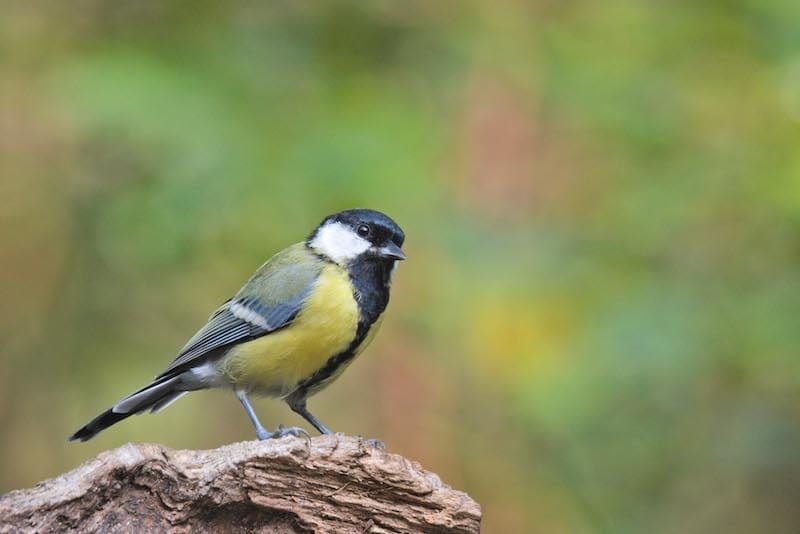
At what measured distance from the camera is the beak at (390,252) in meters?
3.42

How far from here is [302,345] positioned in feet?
10.6

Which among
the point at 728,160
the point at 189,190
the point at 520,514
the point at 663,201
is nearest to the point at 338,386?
the point at 520,514

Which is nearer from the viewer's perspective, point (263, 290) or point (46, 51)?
point (263, 290)

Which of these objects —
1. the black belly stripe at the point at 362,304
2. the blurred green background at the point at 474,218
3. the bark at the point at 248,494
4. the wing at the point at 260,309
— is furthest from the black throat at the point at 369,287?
the bark at the point at 248,494

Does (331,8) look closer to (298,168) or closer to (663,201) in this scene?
(298,168)

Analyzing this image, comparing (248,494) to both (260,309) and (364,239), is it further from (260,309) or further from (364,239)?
(364,239)

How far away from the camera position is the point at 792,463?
15.4ft

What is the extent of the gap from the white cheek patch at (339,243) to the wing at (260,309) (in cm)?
6

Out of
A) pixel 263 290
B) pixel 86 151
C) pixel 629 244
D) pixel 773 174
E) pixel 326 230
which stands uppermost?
pixel 773 174

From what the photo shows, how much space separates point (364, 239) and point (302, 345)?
0.47 meters

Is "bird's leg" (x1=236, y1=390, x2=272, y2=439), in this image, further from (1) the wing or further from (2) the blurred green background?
(2) the blurred green background

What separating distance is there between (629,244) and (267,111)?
1660mm

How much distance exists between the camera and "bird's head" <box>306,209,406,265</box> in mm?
3451

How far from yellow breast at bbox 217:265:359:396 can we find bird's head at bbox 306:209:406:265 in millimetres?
153
